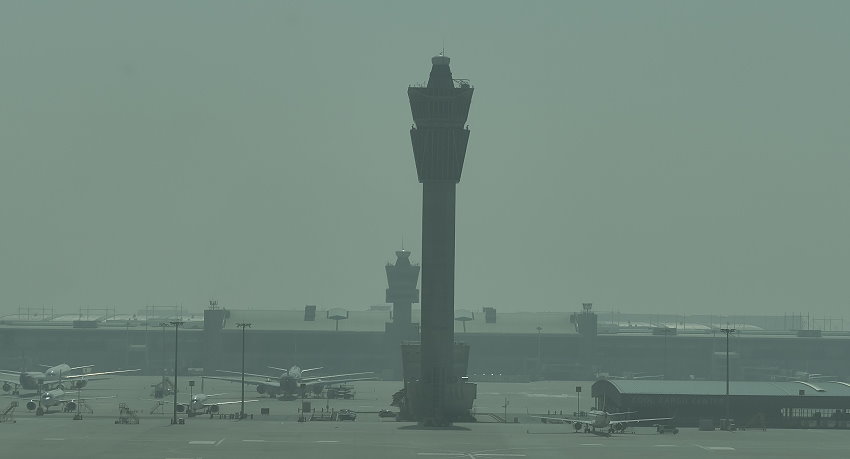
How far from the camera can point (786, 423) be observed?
559ft

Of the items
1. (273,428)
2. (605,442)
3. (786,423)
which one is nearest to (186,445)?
(273,428)

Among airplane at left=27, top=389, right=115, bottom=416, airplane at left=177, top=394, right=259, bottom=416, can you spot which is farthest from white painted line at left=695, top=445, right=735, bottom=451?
airplane at left=27, top=389, right=115, bottom=416

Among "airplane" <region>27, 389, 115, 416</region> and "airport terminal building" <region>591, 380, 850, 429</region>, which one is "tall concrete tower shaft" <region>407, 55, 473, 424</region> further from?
"airplane" <region>27, 389, 115, 416</region>

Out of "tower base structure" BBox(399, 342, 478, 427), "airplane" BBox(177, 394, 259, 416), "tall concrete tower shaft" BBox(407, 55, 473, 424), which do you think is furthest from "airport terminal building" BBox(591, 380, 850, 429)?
"airplane" BBox(177, 394, 259, 416)

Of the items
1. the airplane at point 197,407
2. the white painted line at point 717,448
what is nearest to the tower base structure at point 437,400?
the airplane at point 197,407

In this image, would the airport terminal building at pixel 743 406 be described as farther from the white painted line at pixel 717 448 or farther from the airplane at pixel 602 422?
the white painted line at pixel 717 448

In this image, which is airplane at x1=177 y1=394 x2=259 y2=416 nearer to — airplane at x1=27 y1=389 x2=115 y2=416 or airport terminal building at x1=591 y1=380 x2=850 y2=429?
airplane at x1=27 y1=389 x2=115 y2=416

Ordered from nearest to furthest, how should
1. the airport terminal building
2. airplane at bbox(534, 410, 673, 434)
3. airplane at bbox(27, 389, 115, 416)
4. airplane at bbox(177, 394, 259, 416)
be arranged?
1. airplane at bbox(534, 410, 673, 434)
2. the airport terminal building
3. airplane at bbox(177, 394, 259, 416)
4. airplane at bbox(27, 389, 115, 416)

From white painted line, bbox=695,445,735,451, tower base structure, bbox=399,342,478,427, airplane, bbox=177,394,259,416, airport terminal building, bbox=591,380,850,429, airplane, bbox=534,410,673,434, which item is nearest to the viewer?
white painted line, bbox=695,445,735,451

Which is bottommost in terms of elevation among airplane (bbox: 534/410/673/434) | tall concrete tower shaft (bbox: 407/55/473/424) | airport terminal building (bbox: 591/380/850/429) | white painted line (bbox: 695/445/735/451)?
white painted line (bbox: 695/445/735/451)

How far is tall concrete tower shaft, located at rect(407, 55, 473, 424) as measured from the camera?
565 ft

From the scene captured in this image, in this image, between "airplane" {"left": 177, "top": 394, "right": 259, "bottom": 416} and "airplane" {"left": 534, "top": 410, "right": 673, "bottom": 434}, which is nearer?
"airplane" {"left": 534, "top": 410, "right": 673, "bottom": 434}

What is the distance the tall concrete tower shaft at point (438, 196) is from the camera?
172125mm

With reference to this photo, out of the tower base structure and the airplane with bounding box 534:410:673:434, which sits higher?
the tower base structure
